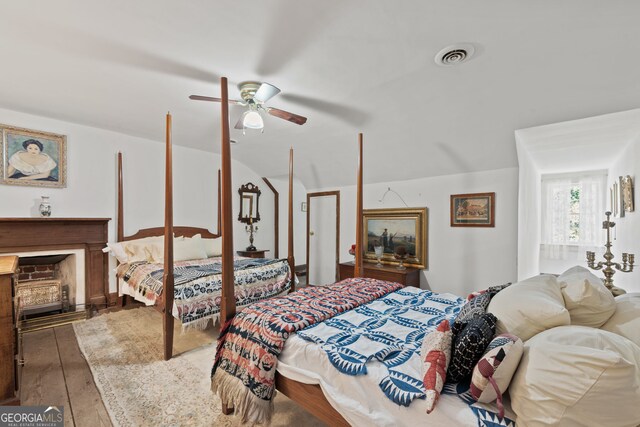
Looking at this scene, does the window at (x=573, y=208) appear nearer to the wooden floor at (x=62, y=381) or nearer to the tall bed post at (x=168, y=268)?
the tall bed post at (x=168, y=268)

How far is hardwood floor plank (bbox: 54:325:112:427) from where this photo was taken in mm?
1835

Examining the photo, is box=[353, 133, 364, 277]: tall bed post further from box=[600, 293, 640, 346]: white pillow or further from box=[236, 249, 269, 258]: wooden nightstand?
box=[236, 249, 269, 258]: wooden nightstand

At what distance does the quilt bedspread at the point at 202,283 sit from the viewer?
106 inches

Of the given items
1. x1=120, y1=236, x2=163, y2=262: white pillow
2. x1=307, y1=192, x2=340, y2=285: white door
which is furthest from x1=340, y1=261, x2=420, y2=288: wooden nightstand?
x1=120, y1=236, x2=163, y2=262: white pillow

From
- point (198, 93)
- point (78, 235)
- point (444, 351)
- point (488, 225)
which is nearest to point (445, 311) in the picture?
point (444, 351)

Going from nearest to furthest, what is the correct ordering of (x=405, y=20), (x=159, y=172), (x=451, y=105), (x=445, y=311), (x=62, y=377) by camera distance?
(x=405, y=20) → (x=445, y=311) → (x=62, y=377) → (x=451, y=105) → (x=159, y=172)

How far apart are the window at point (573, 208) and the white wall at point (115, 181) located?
595 cm

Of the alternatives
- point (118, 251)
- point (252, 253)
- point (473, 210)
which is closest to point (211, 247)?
point (252, 253)

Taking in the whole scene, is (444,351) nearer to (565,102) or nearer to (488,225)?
(565,102)

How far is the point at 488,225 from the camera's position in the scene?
11.9 feet

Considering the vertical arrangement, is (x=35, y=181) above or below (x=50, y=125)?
below

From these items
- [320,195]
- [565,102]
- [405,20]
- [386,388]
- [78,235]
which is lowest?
[386,388]

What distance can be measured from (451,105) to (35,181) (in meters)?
4.93

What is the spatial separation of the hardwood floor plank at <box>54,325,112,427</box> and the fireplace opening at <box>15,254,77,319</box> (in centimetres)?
111
